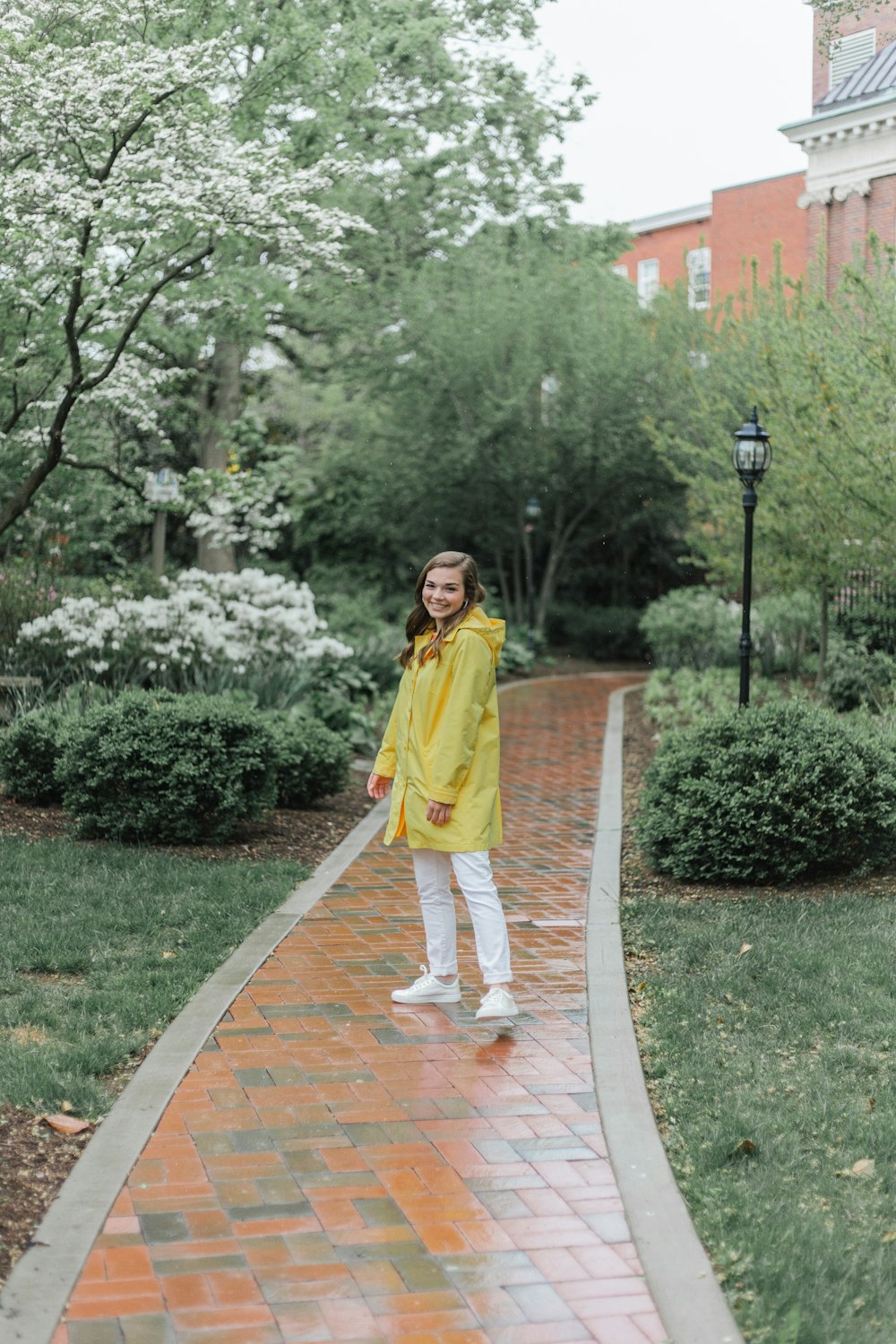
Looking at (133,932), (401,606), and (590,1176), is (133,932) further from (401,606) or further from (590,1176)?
(401,606)

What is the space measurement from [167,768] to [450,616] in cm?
347

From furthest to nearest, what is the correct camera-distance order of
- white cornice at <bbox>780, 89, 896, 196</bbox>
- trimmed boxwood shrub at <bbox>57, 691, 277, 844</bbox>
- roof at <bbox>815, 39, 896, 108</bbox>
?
white cornice at <bbox>780, 89, 896, 196</bbox>
roof at <bbox>815, 39, 896, 108</bbox>
trimmed boxwood shrub at <bbox>57, 691, 277, 844</bbox>

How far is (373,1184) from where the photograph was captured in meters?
3.97

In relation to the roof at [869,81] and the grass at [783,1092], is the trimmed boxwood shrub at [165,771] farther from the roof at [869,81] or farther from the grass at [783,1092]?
the roof at [869,81]

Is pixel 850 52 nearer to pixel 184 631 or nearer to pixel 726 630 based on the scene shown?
pixel 184 631

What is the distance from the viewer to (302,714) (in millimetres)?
11414

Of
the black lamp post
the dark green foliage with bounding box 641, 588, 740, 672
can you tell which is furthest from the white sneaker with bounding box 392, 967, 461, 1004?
the dark green foliage with bounding box 641, 588, 740, 672

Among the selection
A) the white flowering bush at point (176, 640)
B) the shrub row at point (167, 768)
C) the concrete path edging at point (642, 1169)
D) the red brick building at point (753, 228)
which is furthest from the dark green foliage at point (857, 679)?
the red brick building at point (753, 228)

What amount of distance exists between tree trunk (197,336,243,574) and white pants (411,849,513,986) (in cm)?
1603

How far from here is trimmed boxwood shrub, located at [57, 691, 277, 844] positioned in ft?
27.3

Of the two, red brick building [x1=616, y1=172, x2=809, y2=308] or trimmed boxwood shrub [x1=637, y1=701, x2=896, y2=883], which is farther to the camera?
red brick building [x1=616, y1=172, x2=809, y2=308]

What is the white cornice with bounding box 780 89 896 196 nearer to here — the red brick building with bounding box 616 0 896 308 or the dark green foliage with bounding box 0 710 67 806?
the red brick building with bounding box 616 0 896 308

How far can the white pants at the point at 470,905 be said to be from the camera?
17.7ft

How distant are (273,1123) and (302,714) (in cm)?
713
